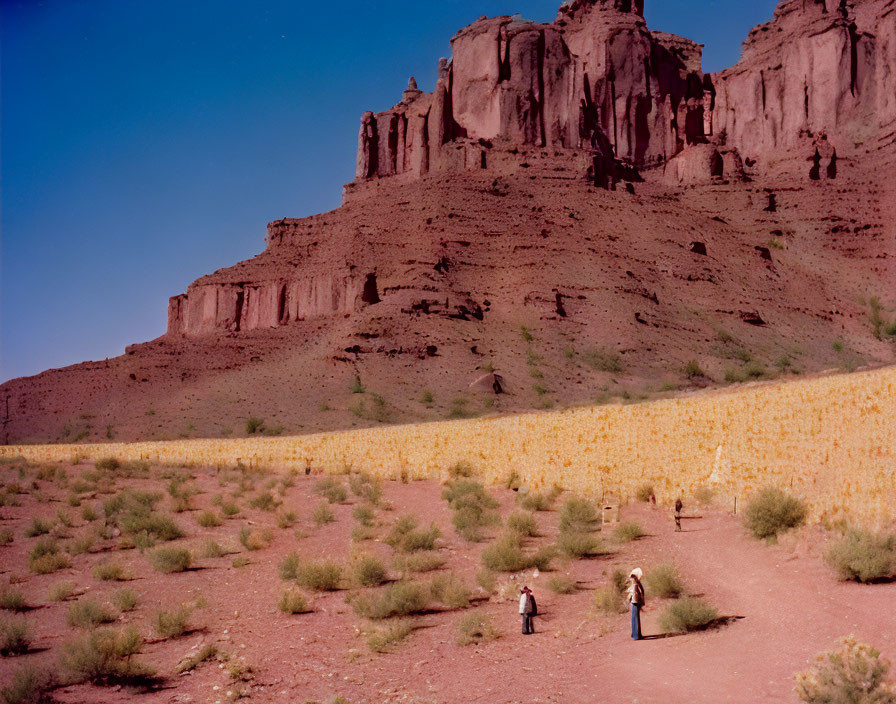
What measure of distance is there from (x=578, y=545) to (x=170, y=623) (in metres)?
6.95

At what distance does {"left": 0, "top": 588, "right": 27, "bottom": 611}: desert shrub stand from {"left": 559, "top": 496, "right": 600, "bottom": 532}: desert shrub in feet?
31.4

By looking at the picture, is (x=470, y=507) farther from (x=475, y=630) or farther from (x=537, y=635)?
(x=537, y=635)

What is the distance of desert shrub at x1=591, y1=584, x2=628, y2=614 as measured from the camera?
1147cm

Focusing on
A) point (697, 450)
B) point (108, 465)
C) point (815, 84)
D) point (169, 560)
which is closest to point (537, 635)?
point (169, 560)

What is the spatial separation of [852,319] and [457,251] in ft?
120

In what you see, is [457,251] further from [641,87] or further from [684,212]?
[641,87]

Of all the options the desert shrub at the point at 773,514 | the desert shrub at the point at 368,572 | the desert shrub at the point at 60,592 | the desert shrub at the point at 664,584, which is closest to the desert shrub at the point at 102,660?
the desert shrub at the point at 60,592

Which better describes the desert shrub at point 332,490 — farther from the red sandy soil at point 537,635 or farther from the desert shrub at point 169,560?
the desert shrub at point 169,560

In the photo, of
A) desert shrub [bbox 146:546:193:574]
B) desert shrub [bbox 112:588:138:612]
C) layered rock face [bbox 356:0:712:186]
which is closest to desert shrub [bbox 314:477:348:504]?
desert shrub [bbox 146:546:193:574]

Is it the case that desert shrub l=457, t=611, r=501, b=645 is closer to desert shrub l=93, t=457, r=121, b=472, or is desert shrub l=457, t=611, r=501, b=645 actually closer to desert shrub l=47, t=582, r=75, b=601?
desert shrub l=47, t=582, r=75, b=601

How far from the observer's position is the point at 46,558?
1559 centimetres

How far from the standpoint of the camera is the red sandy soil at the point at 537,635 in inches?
349

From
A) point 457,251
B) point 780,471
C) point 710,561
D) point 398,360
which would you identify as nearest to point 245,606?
point 710,561

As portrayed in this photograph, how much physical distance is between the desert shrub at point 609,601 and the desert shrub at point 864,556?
288 centimetres
